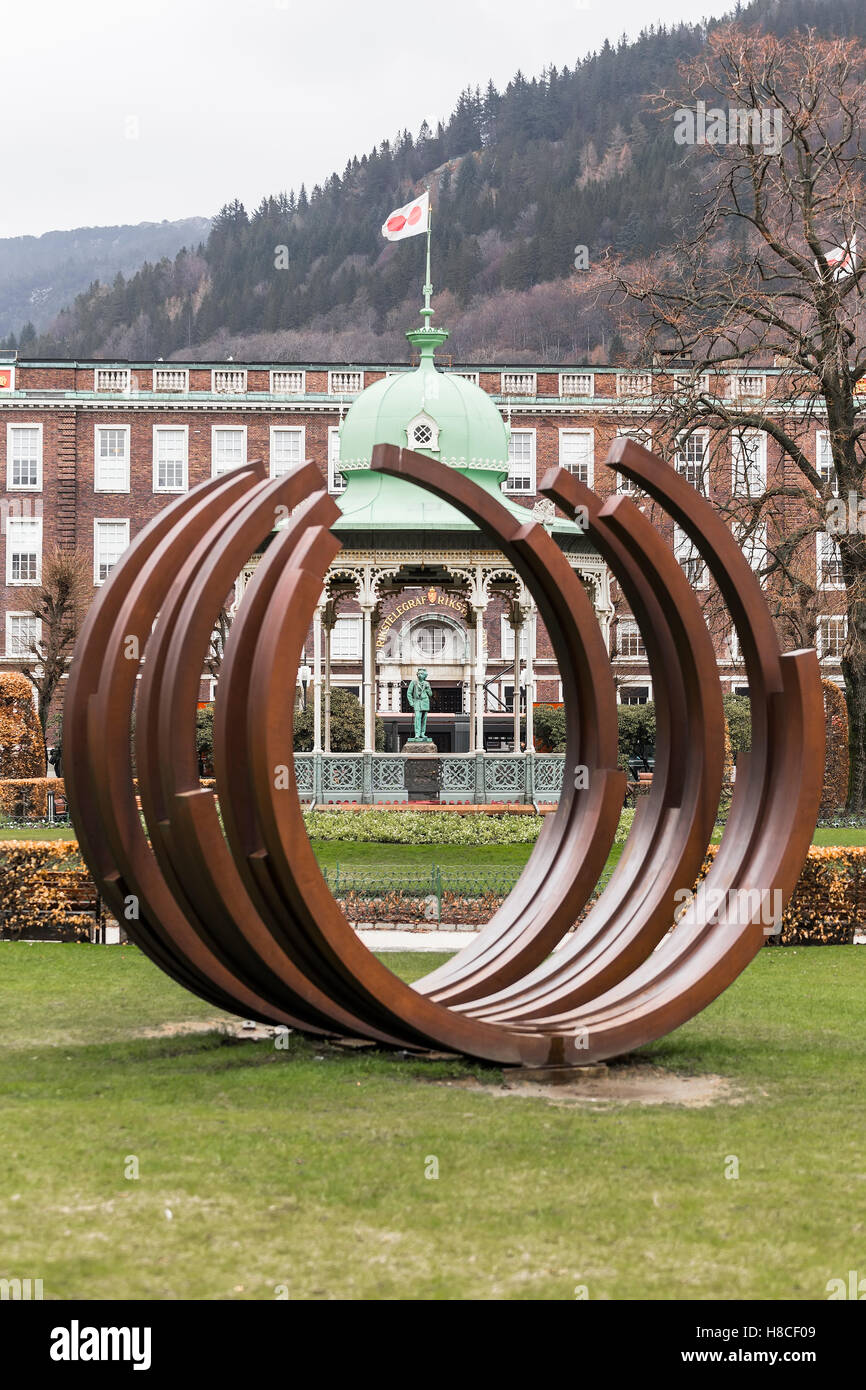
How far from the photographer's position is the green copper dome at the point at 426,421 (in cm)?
3197

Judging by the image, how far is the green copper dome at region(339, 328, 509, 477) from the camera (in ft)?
105

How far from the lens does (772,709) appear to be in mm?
11531

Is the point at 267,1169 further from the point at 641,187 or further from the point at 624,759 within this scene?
the point at 641,187

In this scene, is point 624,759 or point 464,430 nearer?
point 464,430

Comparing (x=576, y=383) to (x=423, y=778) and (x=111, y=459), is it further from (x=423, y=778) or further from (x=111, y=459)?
(x=423, y=778)

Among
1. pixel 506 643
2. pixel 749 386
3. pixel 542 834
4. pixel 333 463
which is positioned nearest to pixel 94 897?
pixel 542 834

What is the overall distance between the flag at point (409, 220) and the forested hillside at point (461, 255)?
196 ft

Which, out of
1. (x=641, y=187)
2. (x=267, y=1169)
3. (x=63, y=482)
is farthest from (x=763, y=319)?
(x=641, y=187)

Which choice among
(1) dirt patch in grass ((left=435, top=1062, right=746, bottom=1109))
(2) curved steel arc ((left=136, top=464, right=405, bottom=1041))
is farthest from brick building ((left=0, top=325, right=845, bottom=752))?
(2) curved steel arc ((left=136, top=464, right=405, bottom=1041))

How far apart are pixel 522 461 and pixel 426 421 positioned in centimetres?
3531

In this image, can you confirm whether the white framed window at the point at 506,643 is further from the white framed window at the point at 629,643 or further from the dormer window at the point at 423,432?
the dormer window at the point at 423,432

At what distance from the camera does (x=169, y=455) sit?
66.2 metres

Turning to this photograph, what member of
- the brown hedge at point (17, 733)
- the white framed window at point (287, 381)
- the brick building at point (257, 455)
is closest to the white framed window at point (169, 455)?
the brick building at point (257, 455)

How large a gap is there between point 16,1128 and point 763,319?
2426 centimetres
